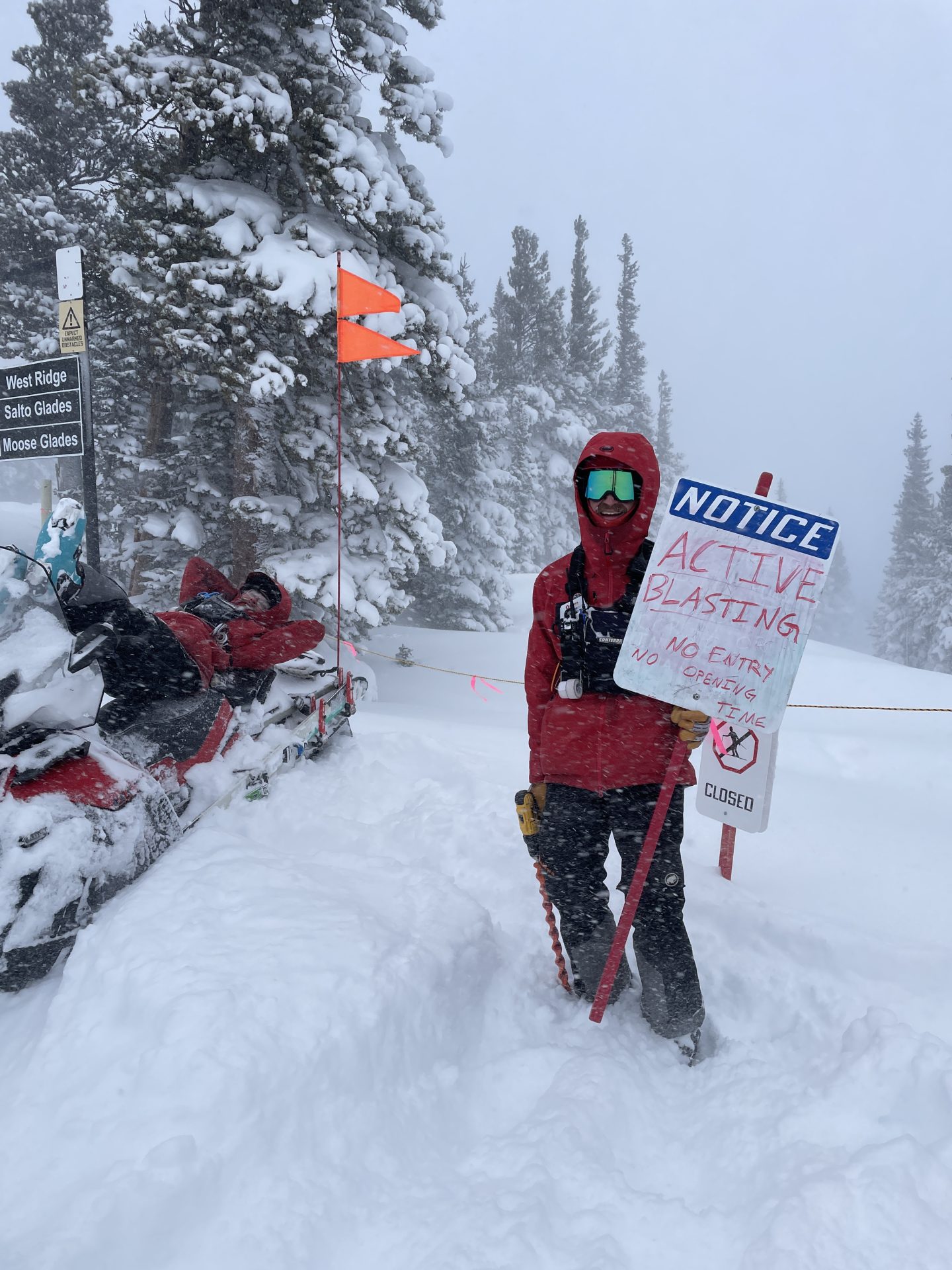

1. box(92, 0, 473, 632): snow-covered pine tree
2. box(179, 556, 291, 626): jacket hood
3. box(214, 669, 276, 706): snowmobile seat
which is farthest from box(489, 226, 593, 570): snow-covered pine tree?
box(214, 669, 276, 706): snowmobile seat

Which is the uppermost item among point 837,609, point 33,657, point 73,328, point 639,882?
point 73,328

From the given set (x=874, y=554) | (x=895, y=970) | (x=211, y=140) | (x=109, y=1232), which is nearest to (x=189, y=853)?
(x=109, y=1232)

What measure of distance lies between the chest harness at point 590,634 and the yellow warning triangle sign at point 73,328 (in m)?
5.83

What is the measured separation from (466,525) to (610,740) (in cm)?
1719

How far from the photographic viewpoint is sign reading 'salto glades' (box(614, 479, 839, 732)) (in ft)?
7.80

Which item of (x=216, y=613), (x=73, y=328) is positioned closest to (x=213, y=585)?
(x=216, y=613)

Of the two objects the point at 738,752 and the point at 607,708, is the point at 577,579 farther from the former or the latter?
the point at 738,752

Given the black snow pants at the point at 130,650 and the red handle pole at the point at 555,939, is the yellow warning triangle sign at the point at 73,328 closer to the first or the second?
the black snow pants at the point at 130,650

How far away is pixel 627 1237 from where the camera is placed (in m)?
1.88

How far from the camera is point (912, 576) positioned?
39625mm

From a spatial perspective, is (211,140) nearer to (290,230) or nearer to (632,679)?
(290,230)

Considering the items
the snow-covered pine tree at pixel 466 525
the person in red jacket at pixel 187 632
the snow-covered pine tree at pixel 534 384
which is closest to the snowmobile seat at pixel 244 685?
the person in red jacket at pixel 187 632

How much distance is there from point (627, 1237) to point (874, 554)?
203m

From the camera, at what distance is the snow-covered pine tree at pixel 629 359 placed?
109 ft
